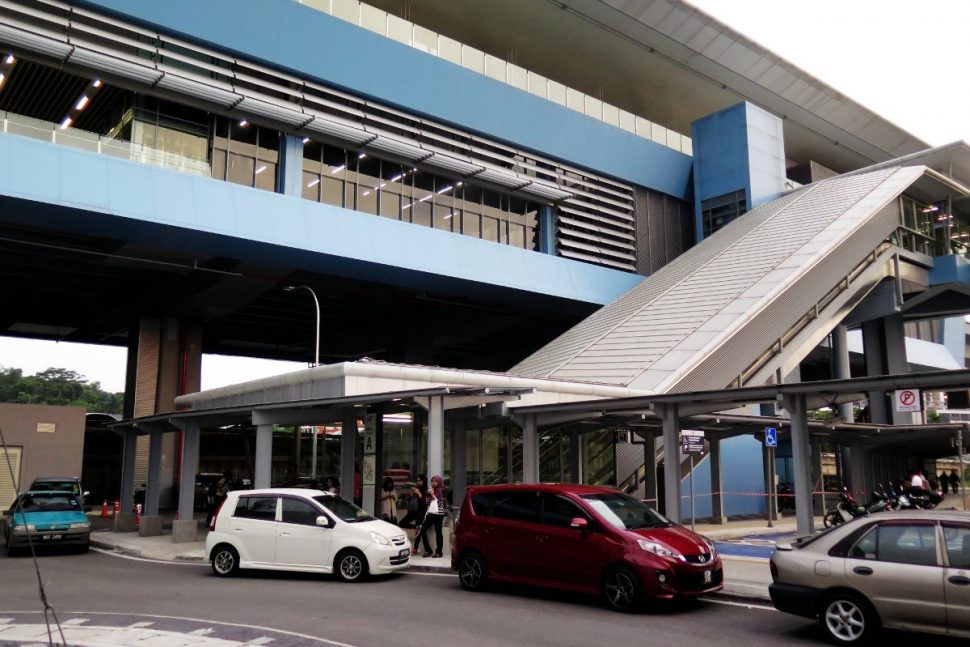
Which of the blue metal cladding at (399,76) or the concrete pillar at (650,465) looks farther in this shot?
the blue metal cladding at (399,76)

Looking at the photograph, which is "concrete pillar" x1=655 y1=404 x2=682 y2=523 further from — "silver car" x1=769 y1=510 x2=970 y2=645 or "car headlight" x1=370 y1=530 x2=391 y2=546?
"silver car" x1=769 y1=510 x2=970 y2=645

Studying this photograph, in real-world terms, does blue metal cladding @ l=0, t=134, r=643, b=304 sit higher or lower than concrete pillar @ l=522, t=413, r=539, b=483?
higher

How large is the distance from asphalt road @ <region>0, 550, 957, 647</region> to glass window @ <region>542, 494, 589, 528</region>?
109 cm

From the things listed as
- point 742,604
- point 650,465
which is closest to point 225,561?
point 742,604

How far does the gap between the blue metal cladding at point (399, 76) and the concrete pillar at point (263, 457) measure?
13.2 metres

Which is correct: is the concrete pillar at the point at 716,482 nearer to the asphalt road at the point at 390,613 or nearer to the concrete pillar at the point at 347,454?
the concrete pillar at the point at 347,454

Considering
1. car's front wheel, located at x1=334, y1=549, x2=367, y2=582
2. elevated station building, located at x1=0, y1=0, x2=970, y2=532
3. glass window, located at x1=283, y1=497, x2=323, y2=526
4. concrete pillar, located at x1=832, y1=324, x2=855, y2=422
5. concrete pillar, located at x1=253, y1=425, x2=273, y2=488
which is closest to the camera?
car's front wheel, located at x1=334, y1=549, x2=367, y2=582

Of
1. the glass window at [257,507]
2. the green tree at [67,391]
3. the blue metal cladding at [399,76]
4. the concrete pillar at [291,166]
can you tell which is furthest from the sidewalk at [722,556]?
the green tree at [67,391]

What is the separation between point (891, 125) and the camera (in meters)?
50.0

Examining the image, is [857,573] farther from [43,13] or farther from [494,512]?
[43,13]

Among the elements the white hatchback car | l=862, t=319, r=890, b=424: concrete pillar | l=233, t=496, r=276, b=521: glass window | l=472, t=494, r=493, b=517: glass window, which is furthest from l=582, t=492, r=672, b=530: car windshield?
l=862, t=319, r=890, b=424: concrete pillar

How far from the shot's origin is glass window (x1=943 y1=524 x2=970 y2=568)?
25.8ft

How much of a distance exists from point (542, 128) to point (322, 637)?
28.4m

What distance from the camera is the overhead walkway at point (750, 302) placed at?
77.3 feet
